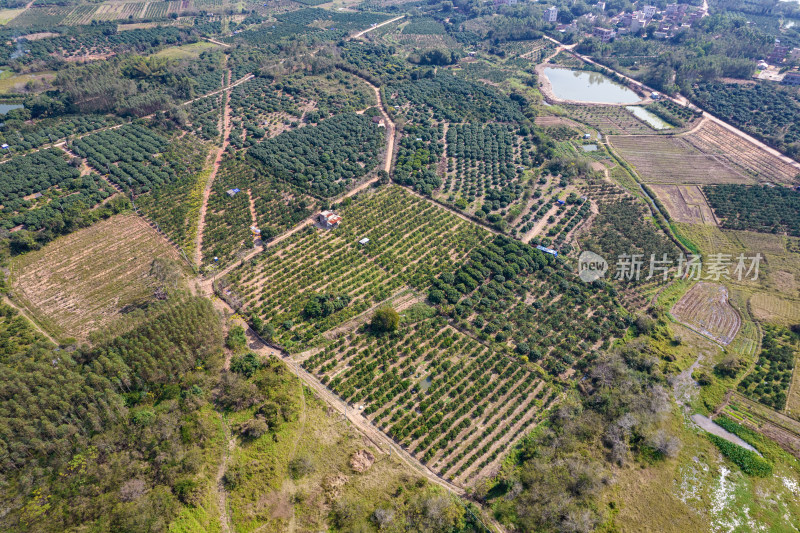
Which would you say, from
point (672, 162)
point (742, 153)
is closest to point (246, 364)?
point (672, 162)

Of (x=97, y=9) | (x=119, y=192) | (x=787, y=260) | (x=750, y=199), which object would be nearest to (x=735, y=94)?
(x=750, y=199)

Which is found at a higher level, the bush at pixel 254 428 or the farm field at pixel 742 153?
the farm field at pixel 742 153

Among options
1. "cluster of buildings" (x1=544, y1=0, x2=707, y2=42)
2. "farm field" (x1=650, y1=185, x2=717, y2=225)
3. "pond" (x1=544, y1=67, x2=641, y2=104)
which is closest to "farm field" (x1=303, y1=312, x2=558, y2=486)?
"farm field" (x1=650, y1=185, x2=717, y2=225)

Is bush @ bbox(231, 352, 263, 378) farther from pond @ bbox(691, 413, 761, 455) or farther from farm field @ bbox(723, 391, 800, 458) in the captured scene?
farm field @ bbox(723, 391, 800, 458)

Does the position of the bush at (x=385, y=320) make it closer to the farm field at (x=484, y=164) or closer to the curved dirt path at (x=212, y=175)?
the curved dirt path at (x=212, y=175)

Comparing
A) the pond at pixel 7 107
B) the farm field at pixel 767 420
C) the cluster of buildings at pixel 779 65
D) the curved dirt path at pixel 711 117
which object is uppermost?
the cluster of buildings at pixel 779 65

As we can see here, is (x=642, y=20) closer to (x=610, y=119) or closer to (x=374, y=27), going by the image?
(x=610, y=119)

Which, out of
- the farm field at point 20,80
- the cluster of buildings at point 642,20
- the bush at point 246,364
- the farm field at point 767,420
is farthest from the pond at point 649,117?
the farm field at point 20,80
